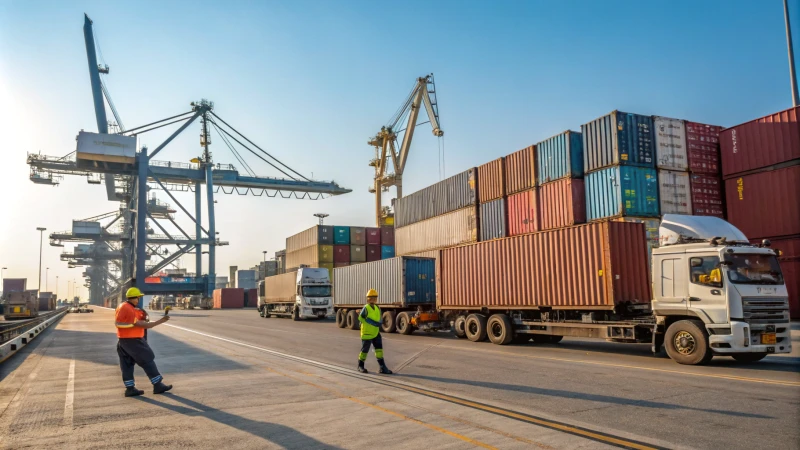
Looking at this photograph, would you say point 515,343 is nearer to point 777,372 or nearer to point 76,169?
point 777,372

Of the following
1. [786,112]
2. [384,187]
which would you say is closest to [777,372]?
[786,112]

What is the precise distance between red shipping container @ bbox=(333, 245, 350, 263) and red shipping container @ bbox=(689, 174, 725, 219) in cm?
3096

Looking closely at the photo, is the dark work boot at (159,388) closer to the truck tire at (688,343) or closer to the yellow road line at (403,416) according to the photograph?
the yellow road line at (403,416)

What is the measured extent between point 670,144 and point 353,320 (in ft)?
51.1

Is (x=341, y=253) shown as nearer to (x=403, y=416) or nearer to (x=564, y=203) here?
(x=564, y=203)

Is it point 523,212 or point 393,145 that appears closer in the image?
point 523,212

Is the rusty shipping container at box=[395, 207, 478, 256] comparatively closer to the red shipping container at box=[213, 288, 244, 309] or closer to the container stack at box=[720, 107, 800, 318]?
the container stack at box=[720, 107, 800, 318]

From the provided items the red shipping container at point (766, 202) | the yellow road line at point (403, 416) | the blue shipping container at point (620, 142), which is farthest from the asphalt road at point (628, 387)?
the blue shipping container at point (620, 142)

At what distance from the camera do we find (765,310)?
34.8ft

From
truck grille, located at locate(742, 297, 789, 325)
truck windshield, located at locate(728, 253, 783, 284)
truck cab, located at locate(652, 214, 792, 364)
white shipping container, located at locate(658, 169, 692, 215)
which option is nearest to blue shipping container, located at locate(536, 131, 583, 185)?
white shipping container, located at locate(658, 169, 692, 215)

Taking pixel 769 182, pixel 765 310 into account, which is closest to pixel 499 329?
pixel 765 310

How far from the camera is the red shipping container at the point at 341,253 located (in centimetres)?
4605

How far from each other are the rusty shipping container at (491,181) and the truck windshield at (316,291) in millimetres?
13284

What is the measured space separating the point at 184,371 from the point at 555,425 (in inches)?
318
